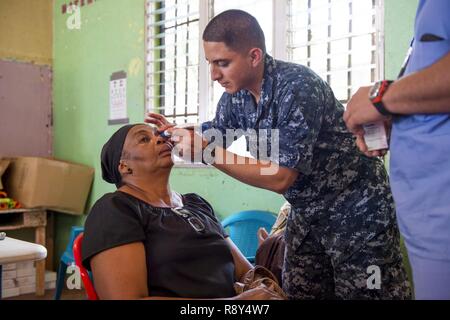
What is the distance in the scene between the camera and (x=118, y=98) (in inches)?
155

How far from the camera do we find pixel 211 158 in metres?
1.62

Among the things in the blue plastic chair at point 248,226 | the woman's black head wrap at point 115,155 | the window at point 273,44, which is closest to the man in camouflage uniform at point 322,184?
the woman's black head wrap at point 115,155

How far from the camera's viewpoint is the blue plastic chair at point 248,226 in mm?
2867

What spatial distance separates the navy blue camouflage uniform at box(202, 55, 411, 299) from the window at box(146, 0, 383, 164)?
2.81 feet

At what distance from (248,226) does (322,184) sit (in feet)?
4.25

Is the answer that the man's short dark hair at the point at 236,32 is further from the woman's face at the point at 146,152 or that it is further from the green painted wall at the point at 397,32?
the green painted wall at the point at 397,32

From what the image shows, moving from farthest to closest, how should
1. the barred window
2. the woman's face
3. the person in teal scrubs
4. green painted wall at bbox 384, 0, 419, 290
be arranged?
the barred window < green painted wall at bbox 384, 0, 419, 290 < the woman's face < the person in teal scrubs

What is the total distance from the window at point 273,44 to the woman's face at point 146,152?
120 cm

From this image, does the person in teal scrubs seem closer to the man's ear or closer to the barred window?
the man's ear

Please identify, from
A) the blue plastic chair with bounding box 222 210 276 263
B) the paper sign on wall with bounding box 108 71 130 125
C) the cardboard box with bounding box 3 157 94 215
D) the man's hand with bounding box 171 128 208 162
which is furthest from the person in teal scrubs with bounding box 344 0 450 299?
the cardboard box with bounding box 3 157 94 215

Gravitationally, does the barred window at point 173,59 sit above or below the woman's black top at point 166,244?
above

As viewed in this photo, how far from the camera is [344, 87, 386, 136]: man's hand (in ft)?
3.51

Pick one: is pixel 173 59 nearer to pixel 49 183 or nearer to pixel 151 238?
pixel 49 183

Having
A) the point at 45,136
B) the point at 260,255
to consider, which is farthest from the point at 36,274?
the point at 260,255
